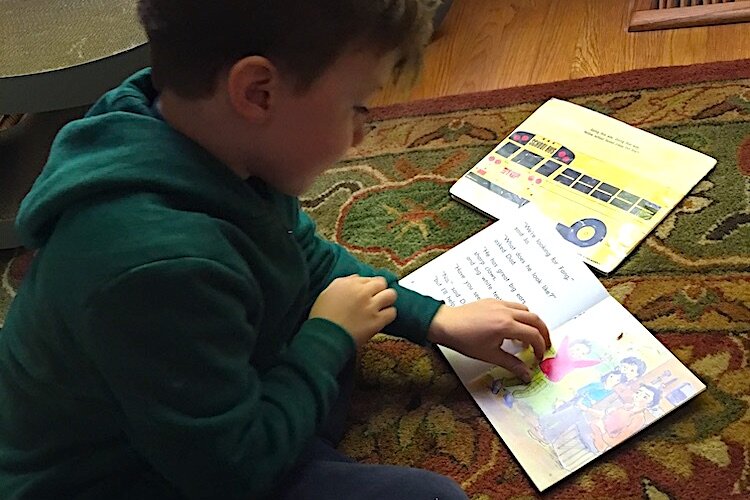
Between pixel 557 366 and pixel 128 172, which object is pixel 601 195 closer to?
pixel 557 366

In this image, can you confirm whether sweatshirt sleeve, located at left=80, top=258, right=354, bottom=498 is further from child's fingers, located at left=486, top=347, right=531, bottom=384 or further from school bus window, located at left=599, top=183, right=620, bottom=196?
school bus window, located at left=599, top=183, right=620, bottom=196

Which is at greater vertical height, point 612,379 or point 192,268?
point 192,268

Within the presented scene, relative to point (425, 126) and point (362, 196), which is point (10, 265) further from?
point (425, 126)

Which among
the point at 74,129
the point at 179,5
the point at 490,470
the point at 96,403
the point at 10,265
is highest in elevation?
the point at 179,5

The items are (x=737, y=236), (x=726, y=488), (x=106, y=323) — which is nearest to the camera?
(x=106, y=323)

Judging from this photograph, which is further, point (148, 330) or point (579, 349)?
point (579, 349)

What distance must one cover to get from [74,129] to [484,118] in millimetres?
732

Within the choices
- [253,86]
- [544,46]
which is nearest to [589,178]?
[544,46]

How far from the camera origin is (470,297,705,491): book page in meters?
0.79

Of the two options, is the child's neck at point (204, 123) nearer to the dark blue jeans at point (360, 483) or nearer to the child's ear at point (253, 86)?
the child's ear at point (253, 86)

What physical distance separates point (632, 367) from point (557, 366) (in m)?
0.07

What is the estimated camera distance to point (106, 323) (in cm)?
54

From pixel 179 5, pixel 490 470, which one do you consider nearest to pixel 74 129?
pixel 179 5

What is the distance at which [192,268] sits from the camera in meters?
0.55
